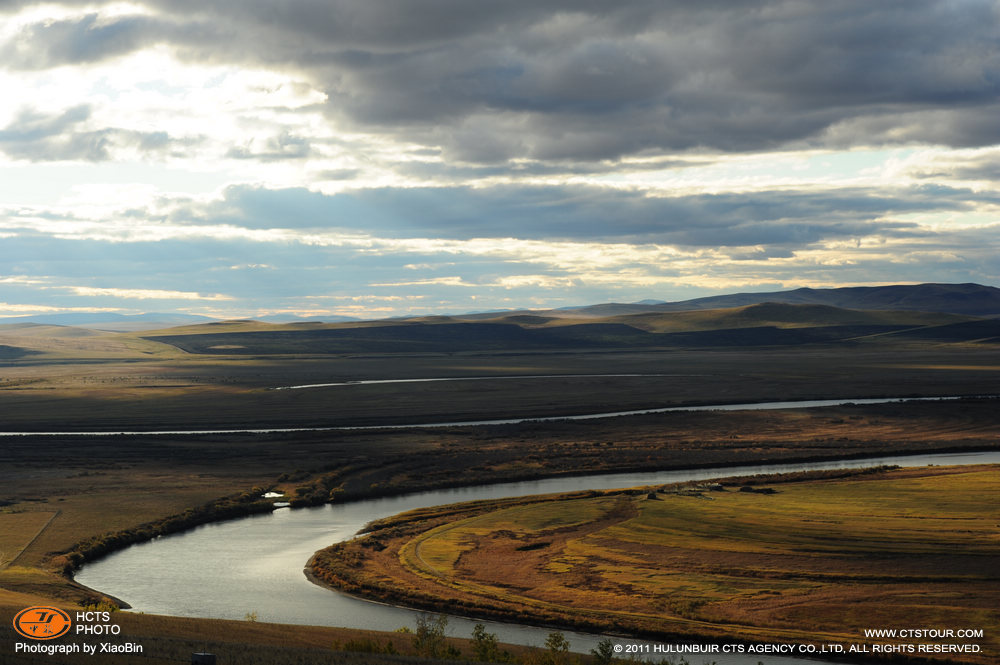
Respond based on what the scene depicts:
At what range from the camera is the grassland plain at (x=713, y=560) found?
3625 centimetres

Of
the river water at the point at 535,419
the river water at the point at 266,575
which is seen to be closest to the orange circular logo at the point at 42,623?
the river water at the point at 266,575

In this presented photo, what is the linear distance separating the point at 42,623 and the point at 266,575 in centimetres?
1557

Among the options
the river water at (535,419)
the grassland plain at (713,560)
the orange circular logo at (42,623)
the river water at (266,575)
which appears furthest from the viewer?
the river water at (535,419)

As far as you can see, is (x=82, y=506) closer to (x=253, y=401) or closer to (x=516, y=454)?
(x=516, y=454)

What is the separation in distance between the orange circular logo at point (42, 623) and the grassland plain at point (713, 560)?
1451cm

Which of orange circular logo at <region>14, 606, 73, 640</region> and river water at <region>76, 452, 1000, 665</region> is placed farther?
river water at <region>76, 452, 1000, 665</region>

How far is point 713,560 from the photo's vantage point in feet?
146

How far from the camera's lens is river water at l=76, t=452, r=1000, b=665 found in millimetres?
37688

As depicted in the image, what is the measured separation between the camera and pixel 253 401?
123 meters

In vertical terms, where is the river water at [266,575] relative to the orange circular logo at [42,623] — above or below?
below

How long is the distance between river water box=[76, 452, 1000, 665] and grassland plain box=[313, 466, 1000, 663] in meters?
1.57

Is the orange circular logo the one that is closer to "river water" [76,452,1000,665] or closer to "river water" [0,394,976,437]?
"river water" [76,452,1000,665]

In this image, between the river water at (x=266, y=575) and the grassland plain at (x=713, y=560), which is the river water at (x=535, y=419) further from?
the grassland plain at (x=713, y=560)

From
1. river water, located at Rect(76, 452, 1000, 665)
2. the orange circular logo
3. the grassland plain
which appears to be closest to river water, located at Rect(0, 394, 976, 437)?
river water, located at Rect(76, 452, 1000, 665)
